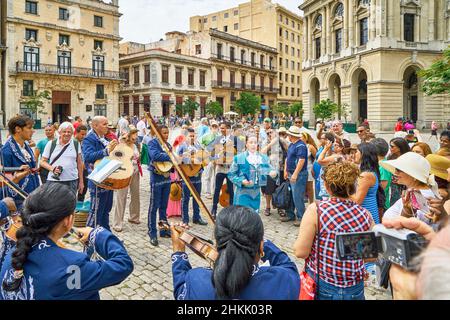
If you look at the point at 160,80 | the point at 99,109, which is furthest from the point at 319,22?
the point at 99,109

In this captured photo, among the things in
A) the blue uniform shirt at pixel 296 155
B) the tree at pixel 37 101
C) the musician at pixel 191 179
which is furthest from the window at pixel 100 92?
the blue uniform shirt at pixel 296 155

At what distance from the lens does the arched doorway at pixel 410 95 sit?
38.0m

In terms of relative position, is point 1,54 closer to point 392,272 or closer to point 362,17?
point 362,17

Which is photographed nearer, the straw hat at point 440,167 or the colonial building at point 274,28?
the straw hat at point 440,167

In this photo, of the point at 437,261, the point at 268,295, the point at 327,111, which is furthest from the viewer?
the point at 327,111

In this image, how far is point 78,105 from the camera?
4378 cm

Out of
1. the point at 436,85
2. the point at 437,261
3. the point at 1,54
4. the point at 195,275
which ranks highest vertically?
the point at 1,54

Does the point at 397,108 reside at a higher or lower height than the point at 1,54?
lower

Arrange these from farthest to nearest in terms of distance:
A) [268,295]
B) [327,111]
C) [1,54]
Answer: [1,54], [327,111], [268,295]

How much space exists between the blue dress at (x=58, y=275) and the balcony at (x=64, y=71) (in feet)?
141

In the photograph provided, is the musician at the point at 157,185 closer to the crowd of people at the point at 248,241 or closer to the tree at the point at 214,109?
the crowd of people at the point at 248,241

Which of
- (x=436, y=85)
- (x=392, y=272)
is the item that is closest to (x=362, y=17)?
(x=436, y=85)

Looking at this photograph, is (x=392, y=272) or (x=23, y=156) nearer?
(x=392, y=272)
